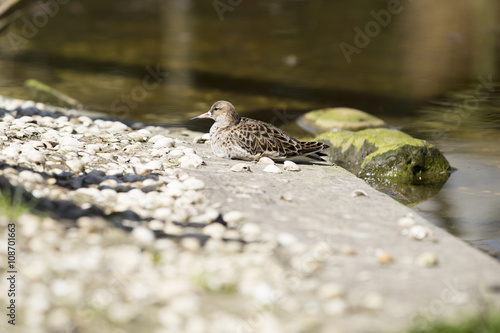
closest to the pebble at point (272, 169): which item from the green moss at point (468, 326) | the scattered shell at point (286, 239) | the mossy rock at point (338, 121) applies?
the scattered shell at point (286, 239)

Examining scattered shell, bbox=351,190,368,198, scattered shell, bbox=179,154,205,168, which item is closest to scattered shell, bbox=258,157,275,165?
scattered shell, bbox=179,154,205,168

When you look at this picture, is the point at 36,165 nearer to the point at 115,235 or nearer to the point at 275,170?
the point at 115,235

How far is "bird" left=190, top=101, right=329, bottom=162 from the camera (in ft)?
18.1

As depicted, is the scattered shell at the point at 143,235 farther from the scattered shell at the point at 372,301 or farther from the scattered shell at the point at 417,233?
A: the scattered shell at the point at 417,233

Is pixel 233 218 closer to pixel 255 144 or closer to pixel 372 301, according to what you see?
pixel 372 301

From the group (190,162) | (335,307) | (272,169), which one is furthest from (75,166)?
(335,307)

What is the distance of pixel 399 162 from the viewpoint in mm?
6344

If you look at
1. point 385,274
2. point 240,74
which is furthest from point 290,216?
point 240,74

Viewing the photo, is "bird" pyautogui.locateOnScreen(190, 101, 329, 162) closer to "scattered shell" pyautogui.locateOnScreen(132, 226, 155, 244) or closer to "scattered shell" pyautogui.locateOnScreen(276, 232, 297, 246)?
"scattered shell" pyautogui.locateOnScreen(276, 232, 297, 246)

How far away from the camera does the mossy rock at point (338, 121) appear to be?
26.3ft

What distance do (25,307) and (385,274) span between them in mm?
1832

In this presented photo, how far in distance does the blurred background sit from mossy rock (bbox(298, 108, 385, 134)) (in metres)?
0.21

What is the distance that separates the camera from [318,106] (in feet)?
29.7

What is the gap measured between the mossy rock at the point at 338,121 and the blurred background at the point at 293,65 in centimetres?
21
